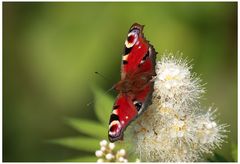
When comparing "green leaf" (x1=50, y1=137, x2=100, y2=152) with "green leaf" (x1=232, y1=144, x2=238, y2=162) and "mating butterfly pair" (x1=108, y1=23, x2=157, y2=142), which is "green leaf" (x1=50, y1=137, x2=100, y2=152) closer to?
"mating butterfly pair" (x1=108, y1=23, x2=157, y2=142)

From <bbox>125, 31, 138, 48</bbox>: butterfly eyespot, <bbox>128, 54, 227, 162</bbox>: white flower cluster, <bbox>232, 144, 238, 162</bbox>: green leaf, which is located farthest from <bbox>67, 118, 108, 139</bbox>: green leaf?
<bbox>232, 144, 238, 162</bbox>: green leaf

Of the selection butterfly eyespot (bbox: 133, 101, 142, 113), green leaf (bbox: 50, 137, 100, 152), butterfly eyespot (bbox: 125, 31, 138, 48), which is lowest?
green leaf (bbox: 50, 137, 100, 152)

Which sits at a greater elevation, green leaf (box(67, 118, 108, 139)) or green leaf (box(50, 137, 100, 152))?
green leaf (box(67, 118, 108, 139))

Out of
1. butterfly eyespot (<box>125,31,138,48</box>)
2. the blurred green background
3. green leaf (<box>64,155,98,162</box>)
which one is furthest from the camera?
the blurred green background

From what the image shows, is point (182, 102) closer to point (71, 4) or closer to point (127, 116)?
point (127, 116)

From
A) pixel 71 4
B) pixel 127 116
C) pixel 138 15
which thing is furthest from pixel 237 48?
pixel 127 116

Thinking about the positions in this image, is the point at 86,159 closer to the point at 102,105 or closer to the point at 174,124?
the point at 102,105
